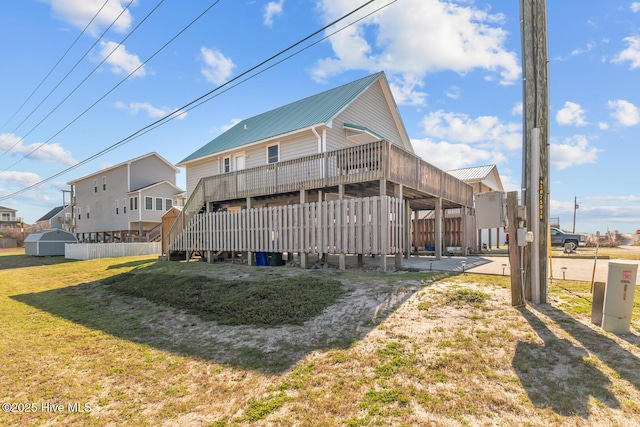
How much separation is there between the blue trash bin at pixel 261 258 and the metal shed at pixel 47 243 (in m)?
21.7

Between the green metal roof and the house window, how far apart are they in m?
0.63

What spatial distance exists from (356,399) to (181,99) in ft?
38.0

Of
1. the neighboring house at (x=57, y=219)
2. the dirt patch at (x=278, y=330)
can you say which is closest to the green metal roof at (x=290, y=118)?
the dirt patch at (x=278, y=330)

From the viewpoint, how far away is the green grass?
611 centimetres

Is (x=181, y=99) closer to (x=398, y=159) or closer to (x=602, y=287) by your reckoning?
(x=398, y=159)

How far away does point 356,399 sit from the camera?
129 inches

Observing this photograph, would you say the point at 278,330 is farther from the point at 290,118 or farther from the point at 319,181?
the point at 290,118

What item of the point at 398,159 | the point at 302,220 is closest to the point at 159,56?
the point at 302,220

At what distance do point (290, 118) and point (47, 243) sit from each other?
21.7 meters

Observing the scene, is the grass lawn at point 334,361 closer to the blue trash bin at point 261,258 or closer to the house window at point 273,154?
the blue trash bin at point 261,258

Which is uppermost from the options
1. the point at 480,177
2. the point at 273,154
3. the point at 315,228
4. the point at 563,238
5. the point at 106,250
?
the point at 273,154

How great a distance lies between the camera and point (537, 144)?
569 centimetres

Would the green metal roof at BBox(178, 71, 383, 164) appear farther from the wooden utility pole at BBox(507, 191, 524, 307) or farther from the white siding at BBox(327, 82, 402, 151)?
the wooden utility pole at BBox(507, 191, 524, 307)

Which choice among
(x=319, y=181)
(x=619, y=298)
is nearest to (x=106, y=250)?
(x=319, y=181)
